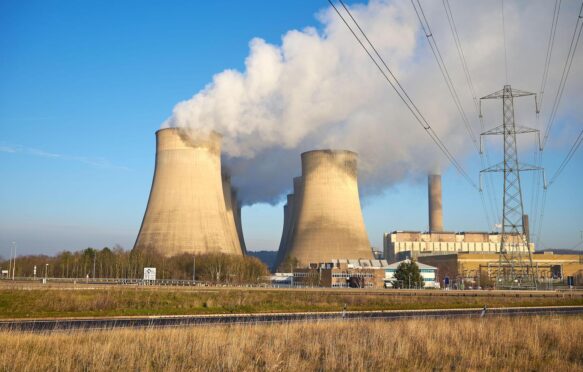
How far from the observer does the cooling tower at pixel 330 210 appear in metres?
45.5

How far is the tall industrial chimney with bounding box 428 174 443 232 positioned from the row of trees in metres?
41.1

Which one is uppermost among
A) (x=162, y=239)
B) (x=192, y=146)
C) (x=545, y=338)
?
(x=192, y=146)

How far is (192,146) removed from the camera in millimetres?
40125

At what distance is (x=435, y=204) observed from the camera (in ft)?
295

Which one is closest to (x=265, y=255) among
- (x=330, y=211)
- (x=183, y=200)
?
(x=330, y=211)

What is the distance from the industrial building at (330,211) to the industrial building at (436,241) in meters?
42.9

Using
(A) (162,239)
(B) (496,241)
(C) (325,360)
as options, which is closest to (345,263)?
(A) (162,239)

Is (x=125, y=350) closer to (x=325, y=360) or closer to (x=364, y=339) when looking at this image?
(x=325, y=360)

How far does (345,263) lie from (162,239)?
17.3 metres

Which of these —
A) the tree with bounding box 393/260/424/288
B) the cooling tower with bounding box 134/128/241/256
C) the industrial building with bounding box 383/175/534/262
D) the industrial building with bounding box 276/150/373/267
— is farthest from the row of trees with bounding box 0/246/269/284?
the industrial building with bounding box 383/175/534/262

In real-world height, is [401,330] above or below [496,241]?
below

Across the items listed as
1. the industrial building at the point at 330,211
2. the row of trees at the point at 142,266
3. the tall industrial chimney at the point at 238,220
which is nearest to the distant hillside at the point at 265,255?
the tall industrial chimney at the point at 238,220

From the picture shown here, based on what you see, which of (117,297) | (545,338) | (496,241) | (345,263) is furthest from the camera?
(496,241)

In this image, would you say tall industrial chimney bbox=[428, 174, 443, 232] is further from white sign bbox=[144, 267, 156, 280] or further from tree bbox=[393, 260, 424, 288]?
white sign bbox=[144, 267, 156, 280]
